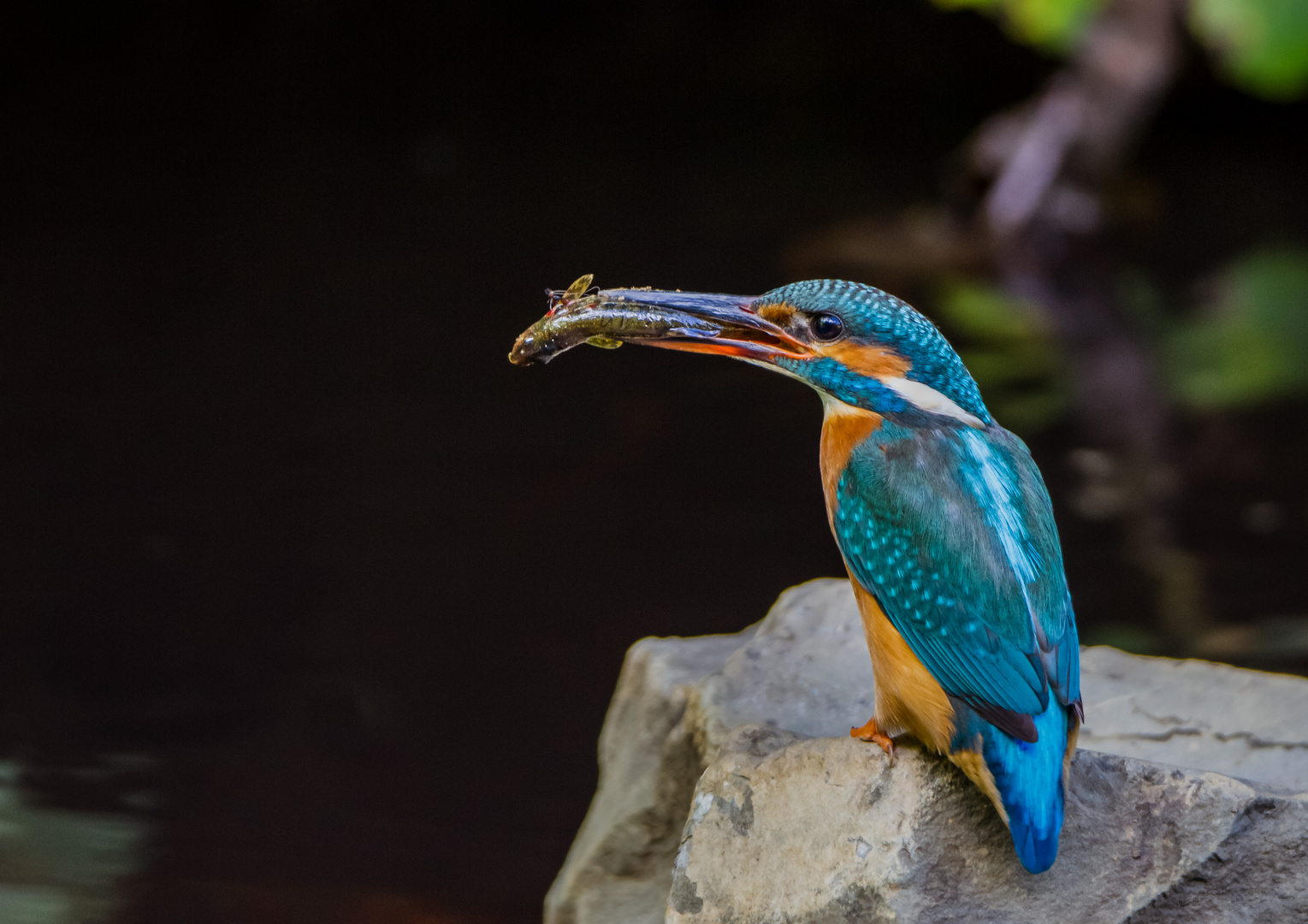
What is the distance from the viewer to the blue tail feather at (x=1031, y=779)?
1494 mm

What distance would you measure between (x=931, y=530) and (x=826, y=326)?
29 cm

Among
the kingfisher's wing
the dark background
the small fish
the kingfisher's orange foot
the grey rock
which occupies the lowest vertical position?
the grey rock

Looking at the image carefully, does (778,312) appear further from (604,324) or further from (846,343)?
(604,324)

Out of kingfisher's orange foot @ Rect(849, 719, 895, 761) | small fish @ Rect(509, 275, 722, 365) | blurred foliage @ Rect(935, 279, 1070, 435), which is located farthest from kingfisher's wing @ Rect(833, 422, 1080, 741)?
blurred foliage @ Rect(935, 279, 1070, 435)

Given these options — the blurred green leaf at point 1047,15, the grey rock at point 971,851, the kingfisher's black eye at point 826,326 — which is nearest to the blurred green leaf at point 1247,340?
the blurred green leaf at point 1047,15

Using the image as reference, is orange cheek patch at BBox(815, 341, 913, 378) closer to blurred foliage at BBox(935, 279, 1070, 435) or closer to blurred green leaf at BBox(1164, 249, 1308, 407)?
blurred foliage at BBox(935, 279, 1070, 435)

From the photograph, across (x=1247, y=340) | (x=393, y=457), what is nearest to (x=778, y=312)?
(x=393, y=457)

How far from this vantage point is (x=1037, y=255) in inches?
286

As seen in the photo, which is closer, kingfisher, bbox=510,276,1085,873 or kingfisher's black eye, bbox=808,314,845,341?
kingfisher, bbox=510,276,1085,873

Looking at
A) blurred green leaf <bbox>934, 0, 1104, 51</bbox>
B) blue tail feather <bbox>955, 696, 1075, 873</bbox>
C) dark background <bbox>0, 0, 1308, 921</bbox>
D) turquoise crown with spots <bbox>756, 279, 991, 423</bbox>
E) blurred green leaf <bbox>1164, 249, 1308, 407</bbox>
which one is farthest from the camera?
blurred green leaf <bbox>934, 0, 1104, 51</bbox>

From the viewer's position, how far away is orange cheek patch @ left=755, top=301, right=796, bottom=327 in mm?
1688

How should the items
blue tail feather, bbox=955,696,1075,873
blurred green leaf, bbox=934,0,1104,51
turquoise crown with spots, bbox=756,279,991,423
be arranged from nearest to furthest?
1. blue tail feather, bbox=955,696,1075,873
2. turquoise crown with spots, bbox=756,279,991,423
3. blurred green leaf, bbox=934,0,1104,51

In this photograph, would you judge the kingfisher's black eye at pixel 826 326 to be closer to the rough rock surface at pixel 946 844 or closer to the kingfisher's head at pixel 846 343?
the kingfisher's head at pixel 846 343

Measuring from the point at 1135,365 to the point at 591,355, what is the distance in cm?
228
